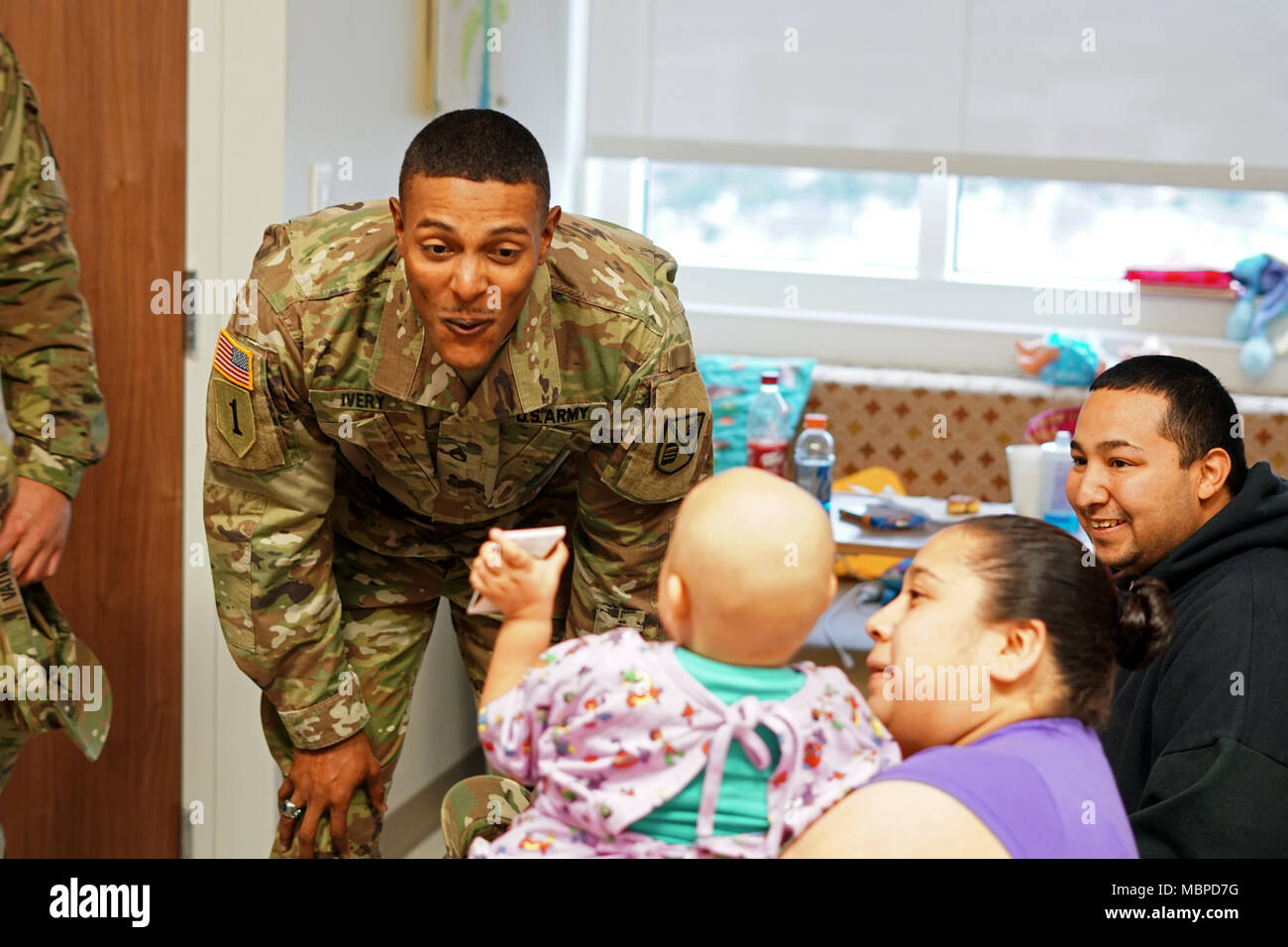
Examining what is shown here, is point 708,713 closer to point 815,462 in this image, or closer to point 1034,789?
point 1034,789

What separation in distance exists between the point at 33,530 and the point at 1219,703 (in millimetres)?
1509

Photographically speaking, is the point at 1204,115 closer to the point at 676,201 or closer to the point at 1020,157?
the point at 1020,157

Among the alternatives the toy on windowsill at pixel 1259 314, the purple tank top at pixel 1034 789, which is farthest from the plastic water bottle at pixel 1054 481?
the purple tank top at pixel 1034 789

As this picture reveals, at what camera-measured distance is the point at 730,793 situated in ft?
3.20

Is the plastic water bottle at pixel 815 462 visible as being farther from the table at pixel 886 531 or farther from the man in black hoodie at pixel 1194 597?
the man in black hoodie at pixel 1194 597

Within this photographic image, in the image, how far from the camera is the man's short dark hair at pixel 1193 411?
1.58 meters

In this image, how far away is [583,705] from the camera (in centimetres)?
98

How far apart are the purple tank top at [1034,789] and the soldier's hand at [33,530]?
132 cm

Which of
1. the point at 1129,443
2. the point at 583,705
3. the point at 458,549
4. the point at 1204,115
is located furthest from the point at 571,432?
the point at 1204,115

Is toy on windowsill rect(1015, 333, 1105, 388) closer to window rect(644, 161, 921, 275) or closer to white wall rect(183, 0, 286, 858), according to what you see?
window rect(644, 161, 921, 275)

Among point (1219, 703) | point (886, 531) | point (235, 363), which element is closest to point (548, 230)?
point (235, 363)

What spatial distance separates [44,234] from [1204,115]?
→ 3230mm

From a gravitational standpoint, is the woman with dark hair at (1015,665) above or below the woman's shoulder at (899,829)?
above

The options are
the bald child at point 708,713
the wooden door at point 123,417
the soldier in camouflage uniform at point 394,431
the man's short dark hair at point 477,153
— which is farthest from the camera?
the wooden door at point 123,417
